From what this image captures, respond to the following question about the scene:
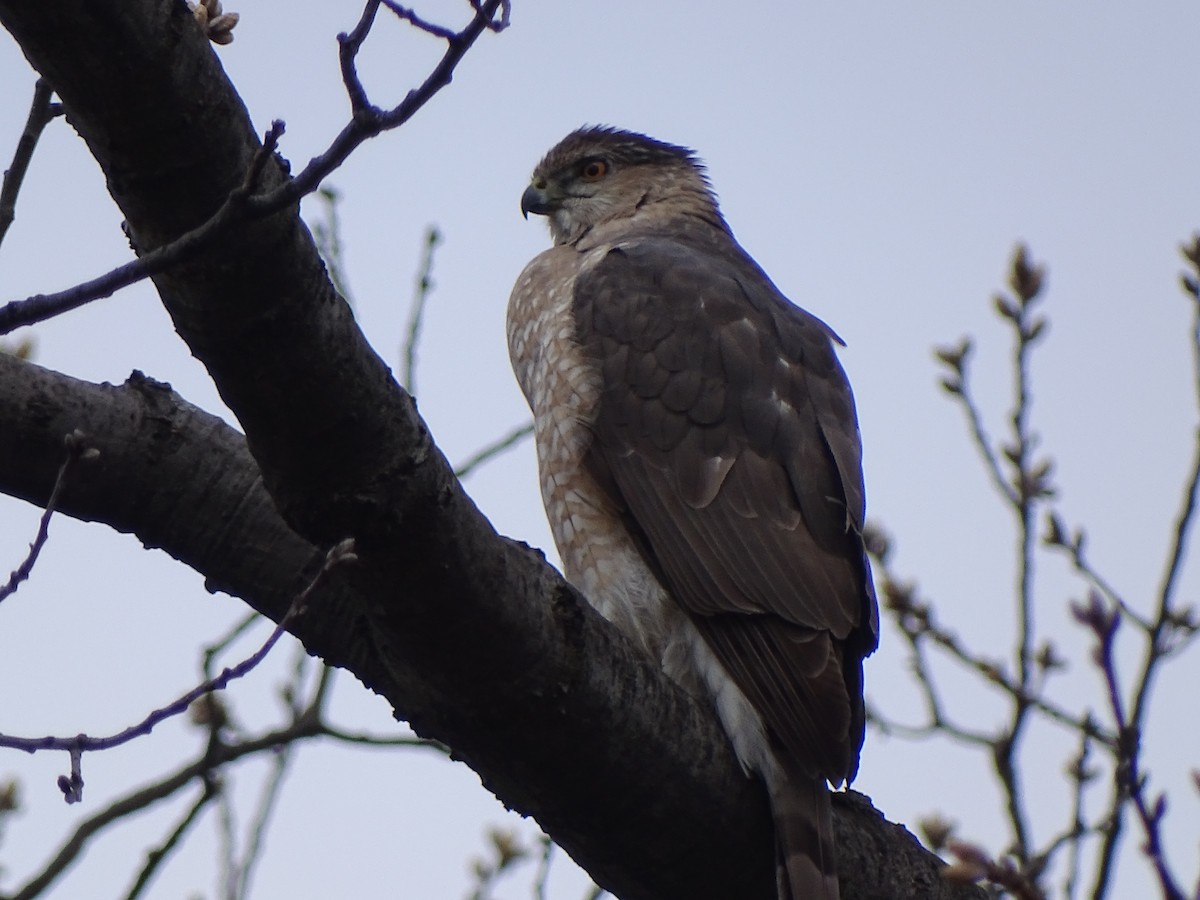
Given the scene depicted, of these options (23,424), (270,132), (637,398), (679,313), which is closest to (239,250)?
(270,132)

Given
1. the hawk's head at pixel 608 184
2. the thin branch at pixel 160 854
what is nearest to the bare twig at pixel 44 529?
the thin branch at pixel 160 854

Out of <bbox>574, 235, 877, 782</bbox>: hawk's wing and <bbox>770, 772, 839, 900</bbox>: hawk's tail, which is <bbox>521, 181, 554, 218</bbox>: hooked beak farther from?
<bbox>770, 772, 839, 900</bbox>: hawk's tail

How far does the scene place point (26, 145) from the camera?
270 centimetres

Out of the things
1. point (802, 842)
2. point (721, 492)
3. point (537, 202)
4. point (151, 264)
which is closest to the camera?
point (151, 264)

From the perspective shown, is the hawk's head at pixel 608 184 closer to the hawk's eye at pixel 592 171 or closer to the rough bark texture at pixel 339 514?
the hawk's eye at pixel 592 171

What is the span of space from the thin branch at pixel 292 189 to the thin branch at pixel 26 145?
2.55 feet

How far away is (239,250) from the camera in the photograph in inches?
86.8

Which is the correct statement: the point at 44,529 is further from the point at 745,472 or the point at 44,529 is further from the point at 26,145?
the point at 745,472

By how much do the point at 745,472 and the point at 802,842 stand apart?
1.23m

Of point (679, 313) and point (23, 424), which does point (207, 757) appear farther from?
point (679, 313)

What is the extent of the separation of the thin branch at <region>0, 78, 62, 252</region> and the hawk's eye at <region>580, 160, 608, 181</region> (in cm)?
375

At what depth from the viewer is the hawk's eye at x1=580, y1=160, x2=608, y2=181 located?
6.32 m

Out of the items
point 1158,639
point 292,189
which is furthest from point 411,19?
point 1158,639

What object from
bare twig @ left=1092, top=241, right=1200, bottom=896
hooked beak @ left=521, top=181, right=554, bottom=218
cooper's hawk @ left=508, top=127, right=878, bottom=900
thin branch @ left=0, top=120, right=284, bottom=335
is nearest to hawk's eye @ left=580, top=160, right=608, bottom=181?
hooked beak @ left=521, top=181, right=554, bottom=218
